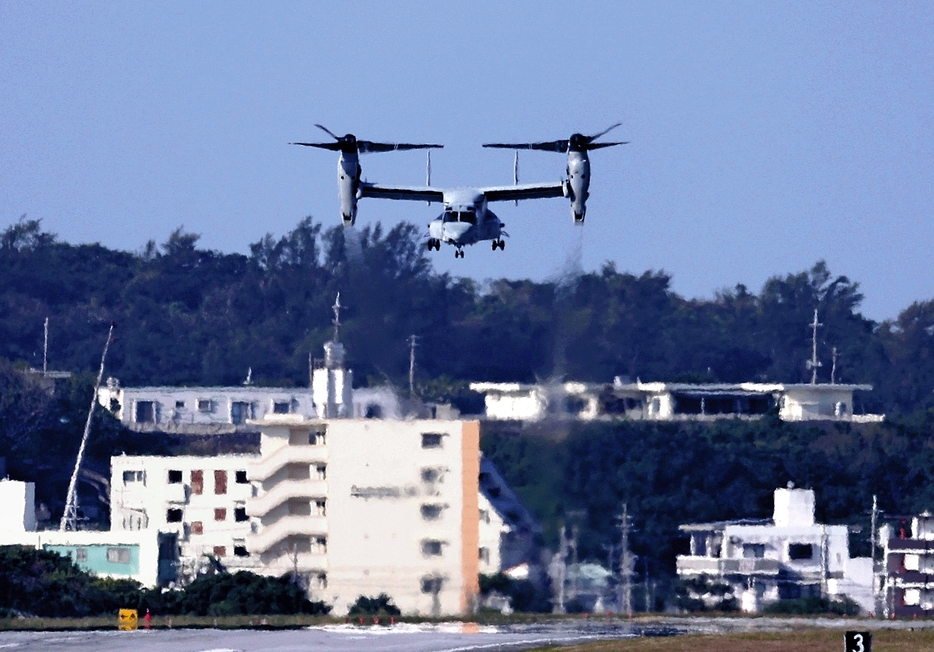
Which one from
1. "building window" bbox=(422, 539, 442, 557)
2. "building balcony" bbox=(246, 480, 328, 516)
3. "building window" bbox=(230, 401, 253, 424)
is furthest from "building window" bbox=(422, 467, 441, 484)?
"building window" bbox=(230, 401, 253, 424)

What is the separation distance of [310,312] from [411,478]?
235 ft

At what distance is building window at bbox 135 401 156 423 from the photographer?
520 ft

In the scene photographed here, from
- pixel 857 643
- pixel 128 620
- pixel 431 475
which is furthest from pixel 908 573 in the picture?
pixel 857 643

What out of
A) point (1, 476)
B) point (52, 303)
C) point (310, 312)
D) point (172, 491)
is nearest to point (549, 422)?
point (172, 491)

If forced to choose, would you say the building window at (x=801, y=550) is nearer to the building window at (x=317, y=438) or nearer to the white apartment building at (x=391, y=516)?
the building window at (x=317, y=438)

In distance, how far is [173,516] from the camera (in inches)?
5079

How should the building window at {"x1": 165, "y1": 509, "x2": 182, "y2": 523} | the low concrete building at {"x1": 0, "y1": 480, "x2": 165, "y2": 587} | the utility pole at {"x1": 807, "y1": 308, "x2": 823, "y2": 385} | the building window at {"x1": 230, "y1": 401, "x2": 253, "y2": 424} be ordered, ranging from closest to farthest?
the low concrete building at {"x1": 0, "y1": 480, "x2": 165, "y2": 587}, the building window at {"x1": 165, "y1": 509, "x2": 182, "y2": 523}, the building window at {"x1": 230, "y1": 401, "x2": 253, "y2": 424}, the utility pole at {"x1": 807, "y1": 308, "x2": 823, "y2": 385}

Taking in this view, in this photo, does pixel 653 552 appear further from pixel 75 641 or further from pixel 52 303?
pixel 52 303

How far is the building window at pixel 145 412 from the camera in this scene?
15862cm

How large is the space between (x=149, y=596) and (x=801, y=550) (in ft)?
93.8

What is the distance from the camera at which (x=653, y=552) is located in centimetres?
11269

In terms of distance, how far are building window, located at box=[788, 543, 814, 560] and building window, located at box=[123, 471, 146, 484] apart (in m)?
33.3

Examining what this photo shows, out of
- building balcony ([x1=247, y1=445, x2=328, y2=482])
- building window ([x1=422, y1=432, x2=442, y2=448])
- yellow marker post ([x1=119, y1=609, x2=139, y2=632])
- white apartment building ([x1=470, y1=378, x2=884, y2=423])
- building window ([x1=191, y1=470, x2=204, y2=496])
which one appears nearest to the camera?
white apartment building ([x1=470, y1=378, x2=884, y2=423])

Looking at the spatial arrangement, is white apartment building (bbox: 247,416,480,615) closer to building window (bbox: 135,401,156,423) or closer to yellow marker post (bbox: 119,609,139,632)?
yellow marker post (bbox: 119,609,139,632)
